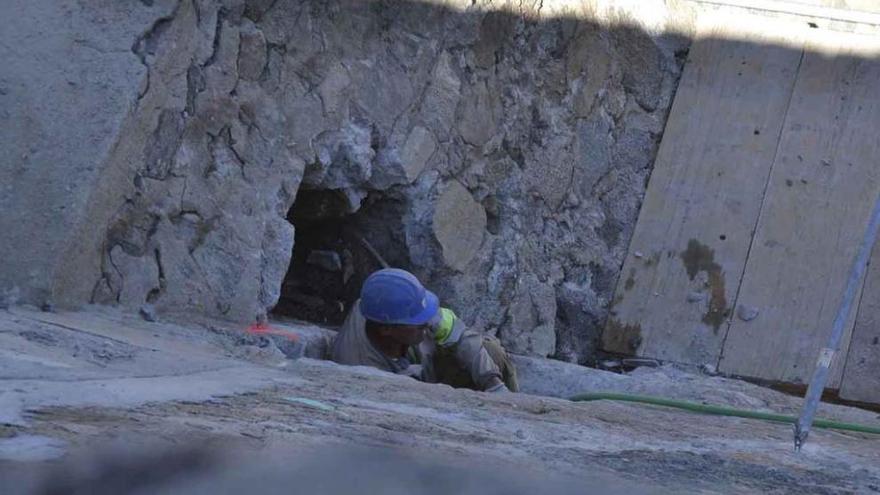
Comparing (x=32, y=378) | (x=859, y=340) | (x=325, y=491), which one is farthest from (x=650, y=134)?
(x=325, y=491)

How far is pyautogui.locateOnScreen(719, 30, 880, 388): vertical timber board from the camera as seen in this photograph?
5.88 meters

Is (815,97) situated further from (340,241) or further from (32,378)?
(32,378)

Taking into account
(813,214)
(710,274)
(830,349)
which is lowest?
(830,349)

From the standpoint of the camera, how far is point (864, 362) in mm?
5797

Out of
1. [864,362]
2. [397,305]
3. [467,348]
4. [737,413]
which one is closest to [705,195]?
[864,362]

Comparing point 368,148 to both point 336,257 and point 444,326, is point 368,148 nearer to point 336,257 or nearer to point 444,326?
point 336,257

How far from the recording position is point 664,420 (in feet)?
13.5

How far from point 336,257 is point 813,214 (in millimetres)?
2043

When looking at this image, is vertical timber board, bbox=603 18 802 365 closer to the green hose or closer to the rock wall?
the rock wall

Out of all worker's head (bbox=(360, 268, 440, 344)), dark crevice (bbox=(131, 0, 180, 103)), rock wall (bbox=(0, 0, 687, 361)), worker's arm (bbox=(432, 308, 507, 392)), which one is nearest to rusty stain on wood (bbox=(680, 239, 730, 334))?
rock wall (bbox=(0, 0, 687, 361))

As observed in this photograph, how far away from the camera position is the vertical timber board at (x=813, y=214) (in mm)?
5883

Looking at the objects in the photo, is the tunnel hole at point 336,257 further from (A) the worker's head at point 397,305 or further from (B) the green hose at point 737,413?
(B) the green hose at point 737,413

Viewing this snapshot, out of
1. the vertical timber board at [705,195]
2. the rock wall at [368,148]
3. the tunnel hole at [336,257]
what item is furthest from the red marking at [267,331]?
the vertical timber board at [705,195]

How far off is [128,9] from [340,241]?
5.30 ft
